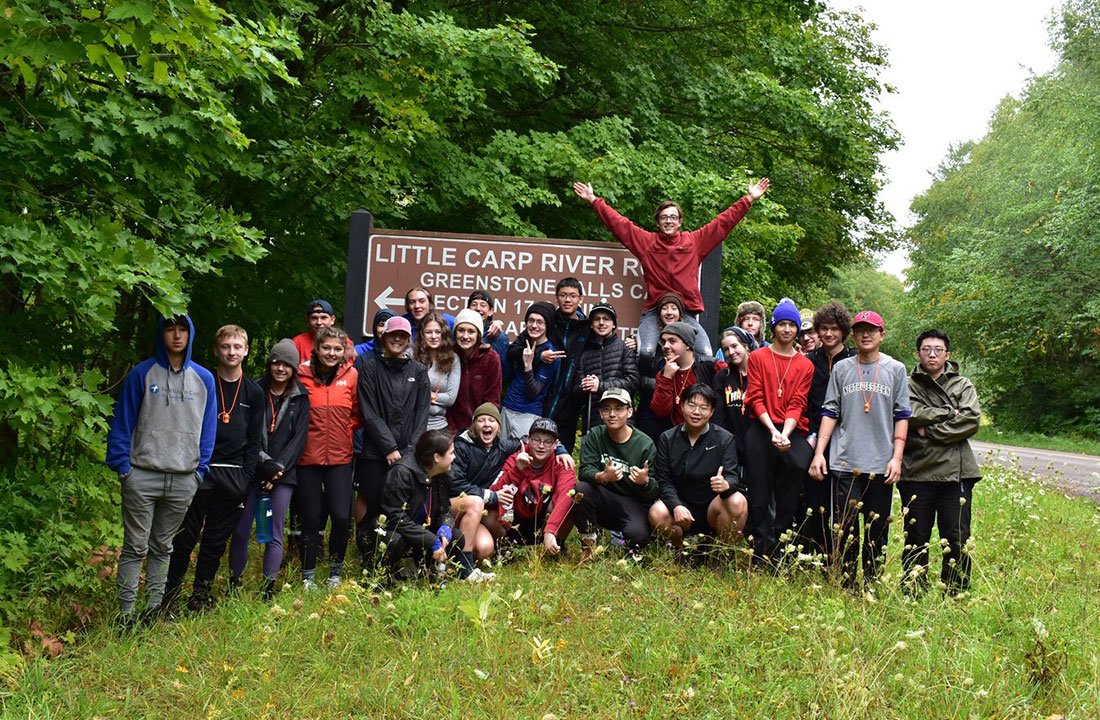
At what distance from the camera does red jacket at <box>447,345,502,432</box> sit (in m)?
7.23

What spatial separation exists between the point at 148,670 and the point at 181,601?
110 cm

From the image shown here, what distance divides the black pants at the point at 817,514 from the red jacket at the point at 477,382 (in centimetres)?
236

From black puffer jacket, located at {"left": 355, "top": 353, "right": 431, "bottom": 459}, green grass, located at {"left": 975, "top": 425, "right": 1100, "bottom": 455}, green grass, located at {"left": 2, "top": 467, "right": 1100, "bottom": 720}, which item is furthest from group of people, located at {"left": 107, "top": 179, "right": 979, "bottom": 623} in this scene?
green grass, located at {"left": 975, "top": 425, "right": 1100, "bottom": 455}

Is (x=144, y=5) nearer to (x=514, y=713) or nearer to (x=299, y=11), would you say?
(x=514, y=713)

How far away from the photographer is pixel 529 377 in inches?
293

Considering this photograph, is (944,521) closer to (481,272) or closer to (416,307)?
(416,307)

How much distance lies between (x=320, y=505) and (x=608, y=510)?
6.51ft

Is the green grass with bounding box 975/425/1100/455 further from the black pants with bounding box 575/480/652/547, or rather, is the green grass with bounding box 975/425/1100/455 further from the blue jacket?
the blue jacket

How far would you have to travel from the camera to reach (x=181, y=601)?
19.2 feet

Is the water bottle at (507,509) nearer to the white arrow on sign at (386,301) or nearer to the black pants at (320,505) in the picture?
the black pants at (320,505)

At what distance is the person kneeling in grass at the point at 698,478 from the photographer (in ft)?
21.3

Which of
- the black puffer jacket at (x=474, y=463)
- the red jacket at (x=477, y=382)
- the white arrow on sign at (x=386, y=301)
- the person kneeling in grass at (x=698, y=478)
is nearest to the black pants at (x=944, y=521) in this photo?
the person kneeling in grass at (x=698, y=478)

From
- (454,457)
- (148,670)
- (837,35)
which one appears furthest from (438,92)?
(837,35)

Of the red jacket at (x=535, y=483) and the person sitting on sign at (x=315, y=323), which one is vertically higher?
the person sitting on sign at (x=315, y=323)
